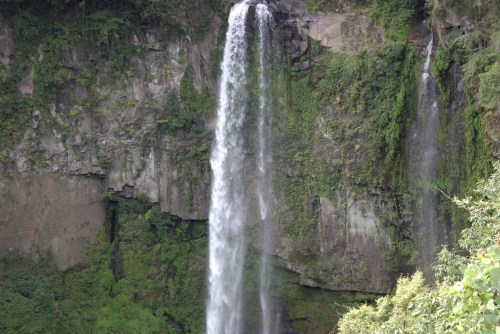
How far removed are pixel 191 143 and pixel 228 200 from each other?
2103 millimetres

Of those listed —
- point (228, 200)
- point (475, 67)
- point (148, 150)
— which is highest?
point (475, 67)

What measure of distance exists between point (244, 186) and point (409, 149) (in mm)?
5014

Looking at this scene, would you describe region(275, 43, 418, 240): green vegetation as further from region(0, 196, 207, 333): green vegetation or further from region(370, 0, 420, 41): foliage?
region(0, 196, 207, 333): green vegetation

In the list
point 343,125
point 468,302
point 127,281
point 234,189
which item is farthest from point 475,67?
point 127,281

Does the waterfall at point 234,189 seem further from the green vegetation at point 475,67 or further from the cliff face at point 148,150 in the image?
the green vegetation at point 475,67

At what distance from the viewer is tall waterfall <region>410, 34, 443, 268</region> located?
1520 centimetres

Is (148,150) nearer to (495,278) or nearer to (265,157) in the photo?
(265,157)

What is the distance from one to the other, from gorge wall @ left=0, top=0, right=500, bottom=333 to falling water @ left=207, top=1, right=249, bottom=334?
0.35 m

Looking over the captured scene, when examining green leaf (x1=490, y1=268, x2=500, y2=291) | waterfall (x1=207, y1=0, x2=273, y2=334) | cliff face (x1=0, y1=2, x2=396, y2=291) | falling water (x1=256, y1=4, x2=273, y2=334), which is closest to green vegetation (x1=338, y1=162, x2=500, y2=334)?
green leaf (x1=490, y1=268, x2=500, y2=291)

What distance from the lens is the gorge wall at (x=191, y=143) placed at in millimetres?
15750

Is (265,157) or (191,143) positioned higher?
(191,143)

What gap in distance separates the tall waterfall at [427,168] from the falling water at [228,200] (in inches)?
204

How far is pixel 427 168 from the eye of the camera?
50.7 ft

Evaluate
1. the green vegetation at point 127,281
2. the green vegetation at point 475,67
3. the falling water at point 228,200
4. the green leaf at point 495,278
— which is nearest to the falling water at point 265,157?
the falling water at point 228,200
